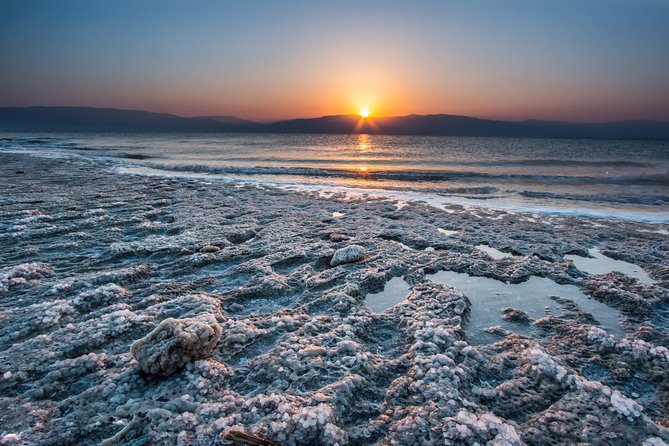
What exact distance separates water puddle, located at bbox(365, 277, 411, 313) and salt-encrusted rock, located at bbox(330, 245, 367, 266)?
3.08 ft

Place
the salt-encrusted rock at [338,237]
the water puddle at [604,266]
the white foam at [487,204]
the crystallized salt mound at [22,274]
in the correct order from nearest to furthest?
the crystallized salt mound at [22,274], the water puddle at [604,266], the salt-encrusted rock at [338,237], the white foam at [487,204]

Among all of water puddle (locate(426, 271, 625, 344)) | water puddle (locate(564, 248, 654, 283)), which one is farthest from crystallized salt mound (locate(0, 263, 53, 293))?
water puddle (locate(564, 248, 654, 283))

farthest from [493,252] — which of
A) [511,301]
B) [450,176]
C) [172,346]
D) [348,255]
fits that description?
[450,176]

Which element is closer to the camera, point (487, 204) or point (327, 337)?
point (327, 337)

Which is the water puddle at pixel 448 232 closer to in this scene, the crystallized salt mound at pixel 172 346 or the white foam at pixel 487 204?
the white foam at pixel 487 204

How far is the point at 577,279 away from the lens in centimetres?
605

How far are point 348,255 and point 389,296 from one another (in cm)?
145

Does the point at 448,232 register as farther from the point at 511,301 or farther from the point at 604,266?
the point at 511,301

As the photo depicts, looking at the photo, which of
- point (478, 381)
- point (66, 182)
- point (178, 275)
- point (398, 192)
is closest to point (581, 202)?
point (398, 192)

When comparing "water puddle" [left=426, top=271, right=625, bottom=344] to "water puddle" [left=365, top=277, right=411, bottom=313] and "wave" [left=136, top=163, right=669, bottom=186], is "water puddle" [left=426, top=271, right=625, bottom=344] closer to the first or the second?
"water puddle" [left=365, top=277, right=411, bottom=313]

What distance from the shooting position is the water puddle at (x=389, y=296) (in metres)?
5.09

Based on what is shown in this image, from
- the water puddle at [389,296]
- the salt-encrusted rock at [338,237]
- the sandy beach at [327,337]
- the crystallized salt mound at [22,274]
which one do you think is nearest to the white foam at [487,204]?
the sandy beach at [327,337]

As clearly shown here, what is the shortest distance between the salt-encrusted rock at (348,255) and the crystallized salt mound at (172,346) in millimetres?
3196

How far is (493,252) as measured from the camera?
7.42 metres
